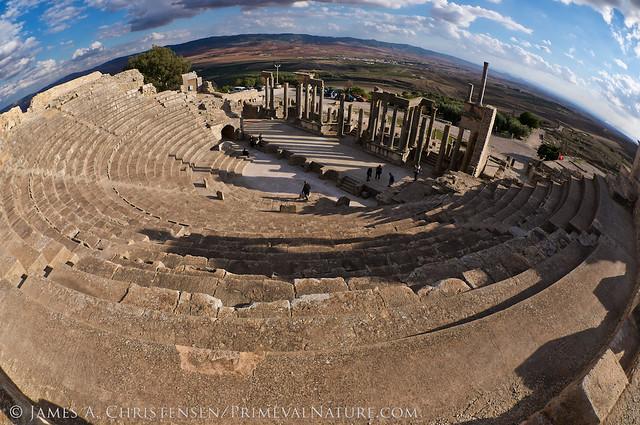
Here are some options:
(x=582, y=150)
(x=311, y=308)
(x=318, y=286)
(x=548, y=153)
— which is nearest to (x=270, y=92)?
(x=548, y=153)

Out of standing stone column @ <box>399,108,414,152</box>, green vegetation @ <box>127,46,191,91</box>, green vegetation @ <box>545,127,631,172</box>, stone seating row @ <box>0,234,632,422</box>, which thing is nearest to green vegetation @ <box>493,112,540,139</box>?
green vegetation @ <box>545,127,631,172</box>

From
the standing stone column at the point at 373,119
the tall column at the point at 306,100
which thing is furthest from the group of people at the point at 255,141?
the standing stone column at the point at 373,119

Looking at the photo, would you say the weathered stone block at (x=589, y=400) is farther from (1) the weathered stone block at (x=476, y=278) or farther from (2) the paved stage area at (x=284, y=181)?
(2) the paved stage area at (x=284, y=181)

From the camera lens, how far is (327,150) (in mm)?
27547

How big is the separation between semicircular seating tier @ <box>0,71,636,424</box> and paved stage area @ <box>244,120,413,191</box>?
1148cm

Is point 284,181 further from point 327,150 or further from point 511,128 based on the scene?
point 511,128

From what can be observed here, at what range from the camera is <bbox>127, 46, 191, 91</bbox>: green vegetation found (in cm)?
3906

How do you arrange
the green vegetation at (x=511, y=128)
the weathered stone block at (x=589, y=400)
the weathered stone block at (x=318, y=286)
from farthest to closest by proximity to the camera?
the green vegetation at (x=511, y=128) < the weathered stone block at (x=318, y=286) < the weathered stone block at (x=589, y=400)

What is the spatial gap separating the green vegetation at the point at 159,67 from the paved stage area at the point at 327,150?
14209 millimetres

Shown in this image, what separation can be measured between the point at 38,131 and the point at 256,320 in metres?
19.1

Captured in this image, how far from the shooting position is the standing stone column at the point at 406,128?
24.8 m

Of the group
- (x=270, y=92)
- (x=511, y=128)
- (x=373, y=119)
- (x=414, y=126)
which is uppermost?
(x=414, y=126)

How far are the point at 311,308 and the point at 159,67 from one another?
42.6m

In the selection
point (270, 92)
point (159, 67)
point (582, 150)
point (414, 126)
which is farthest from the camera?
point (582, 150)
